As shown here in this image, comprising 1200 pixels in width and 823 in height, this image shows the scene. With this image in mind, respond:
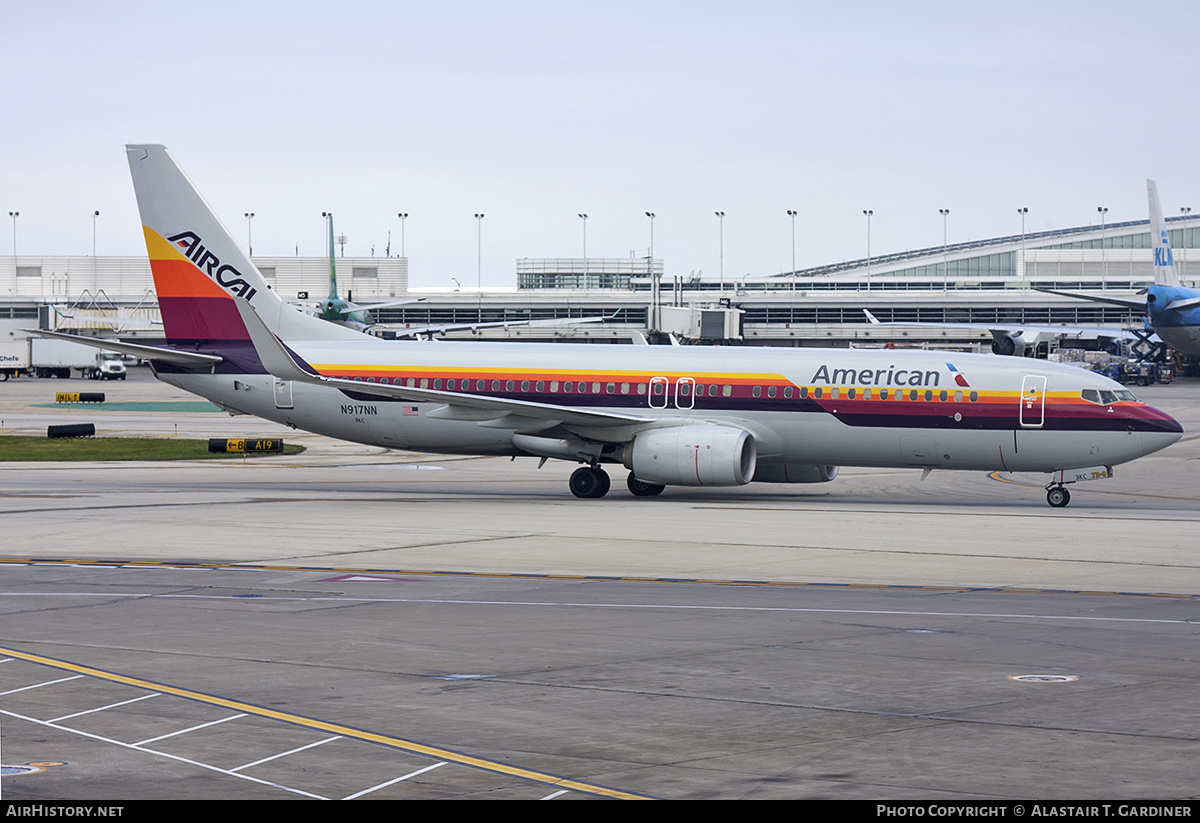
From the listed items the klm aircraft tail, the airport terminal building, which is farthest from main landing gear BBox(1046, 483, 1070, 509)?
the airport terminal building

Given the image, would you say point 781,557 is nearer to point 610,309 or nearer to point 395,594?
point 395,594

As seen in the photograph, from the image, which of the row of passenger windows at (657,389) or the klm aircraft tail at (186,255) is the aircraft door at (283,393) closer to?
the klm aircraft tail at (186,255)

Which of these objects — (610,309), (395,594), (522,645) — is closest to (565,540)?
(395,594)

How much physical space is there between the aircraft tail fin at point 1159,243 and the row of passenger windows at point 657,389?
6569 centimetres

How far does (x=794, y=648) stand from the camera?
53.4 feet

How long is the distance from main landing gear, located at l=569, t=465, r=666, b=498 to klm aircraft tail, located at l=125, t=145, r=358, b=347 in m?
9.63

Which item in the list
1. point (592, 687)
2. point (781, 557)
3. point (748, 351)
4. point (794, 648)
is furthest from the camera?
point (748, 351)

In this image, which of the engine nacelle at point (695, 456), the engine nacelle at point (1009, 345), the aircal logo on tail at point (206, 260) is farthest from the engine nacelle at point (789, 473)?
the engine nacelle at point (1009, 345)

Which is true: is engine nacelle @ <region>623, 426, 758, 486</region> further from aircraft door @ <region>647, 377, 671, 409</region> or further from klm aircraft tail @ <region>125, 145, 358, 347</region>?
klm aircraft tail @ <region>125, 145, 358, 347</region>

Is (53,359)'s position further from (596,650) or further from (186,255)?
(596,650)

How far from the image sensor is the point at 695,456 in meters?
34.7

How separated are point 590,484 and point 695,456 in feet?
12.2

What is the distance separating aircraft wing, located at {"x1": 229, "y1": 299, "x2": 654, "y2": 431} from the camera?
35562mm
